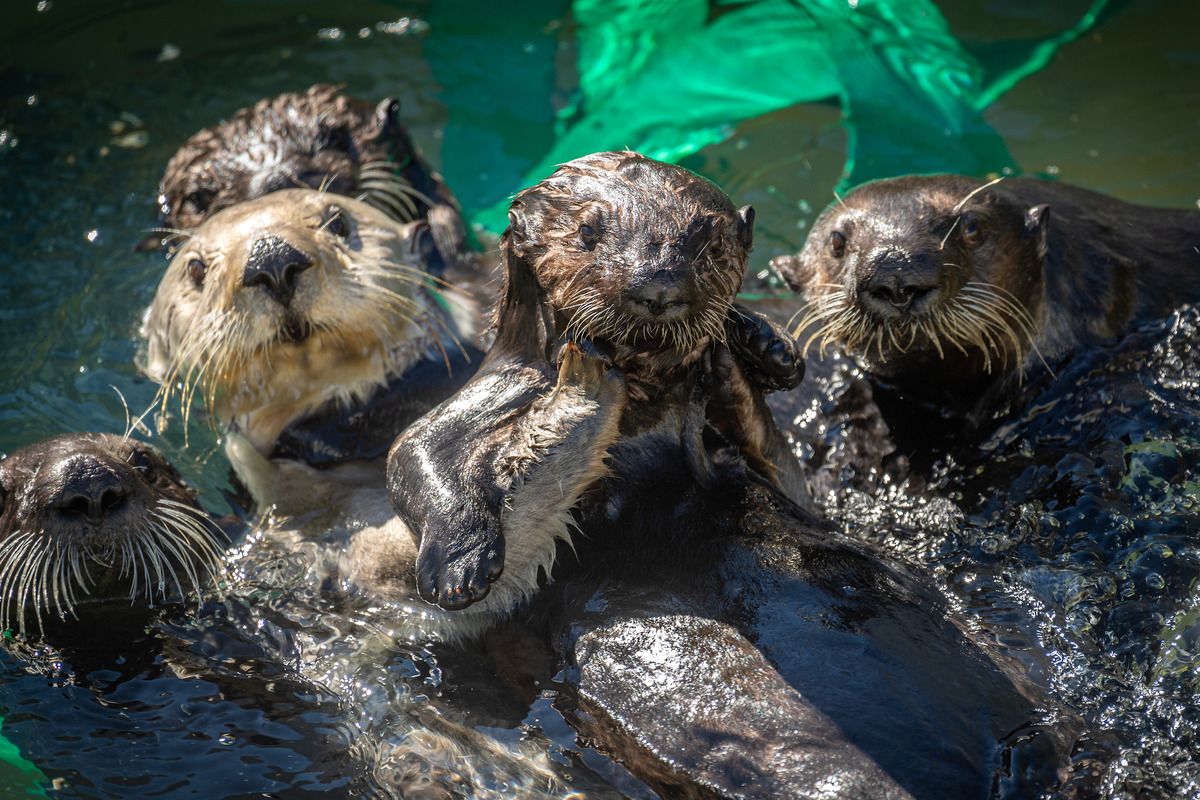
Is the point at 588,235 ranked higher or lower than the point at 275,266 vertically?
higher

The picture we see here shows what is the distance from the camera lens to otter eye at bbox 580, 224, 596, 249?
3359mm

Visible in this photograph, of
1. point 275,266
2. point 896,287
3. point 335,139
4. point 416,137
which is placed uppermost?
point 275,266

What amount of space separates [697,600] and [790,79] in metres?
4.78

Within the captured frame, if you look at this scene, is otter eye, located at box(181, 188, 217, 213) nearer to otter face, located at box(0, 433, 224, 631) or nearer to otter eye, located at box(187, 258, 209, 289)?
otter eye, located at box(187, 258, 209, 289)

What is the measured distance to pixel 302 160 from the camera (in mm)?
5676

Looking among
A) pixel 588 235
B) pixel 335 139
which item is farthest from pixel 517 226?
pixel 335 139

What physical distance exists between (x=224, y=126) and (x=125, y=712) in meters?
3.02

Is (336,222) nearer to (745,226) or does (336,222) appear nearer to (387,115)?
(387,115)

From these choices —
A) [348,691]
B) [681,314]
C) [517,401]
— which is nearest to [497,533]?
[517,401]

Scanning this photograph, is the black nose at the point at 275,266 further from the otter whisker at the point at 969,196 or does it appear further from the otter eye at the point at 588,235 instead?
the otter whisker at the point at 969,196

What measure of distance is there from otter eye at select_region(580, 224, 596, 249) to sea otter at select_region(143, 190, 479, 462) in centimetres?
129

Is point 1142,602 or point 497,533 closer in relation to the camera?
point 497,533

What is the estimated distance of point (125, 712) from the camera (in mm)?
4094

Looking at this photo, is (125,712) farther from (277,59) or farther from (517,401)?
(277,59)
